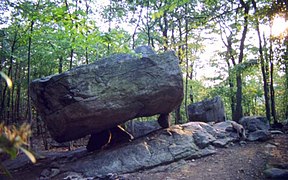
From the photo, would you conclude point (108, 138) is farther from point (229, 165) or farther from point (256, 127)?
point (256, 127)

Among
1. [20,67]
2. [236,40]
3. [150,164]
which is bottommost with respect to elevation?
[150,164]

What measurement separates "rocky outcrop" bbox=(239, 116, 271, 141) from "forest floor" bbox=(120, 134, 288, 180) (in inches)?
24.7

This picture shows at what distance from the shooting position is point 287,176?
225 inches

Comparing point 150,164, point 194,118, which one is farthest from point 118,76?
point 194,118

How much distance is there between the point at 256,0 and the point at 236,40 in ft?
18.0

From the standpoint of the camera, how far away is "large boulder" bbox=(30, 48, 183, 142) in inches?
311

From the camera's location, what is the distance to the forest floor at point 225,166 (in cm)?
675

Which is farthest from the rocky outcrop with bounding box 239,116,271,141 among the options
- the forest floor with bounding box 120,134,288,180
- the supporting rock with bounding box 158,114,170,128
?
the supporting rock with bounding box 158,114,170,128

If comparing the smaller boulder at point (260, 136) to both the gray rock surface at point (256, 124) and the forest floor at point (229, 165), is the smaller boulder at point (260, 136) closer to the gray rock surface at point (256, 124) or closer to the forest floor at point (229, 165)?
the forest floor at point (229, 165)

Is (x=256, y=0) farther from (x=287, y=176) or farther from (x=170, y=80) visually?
(x=287, y=176)

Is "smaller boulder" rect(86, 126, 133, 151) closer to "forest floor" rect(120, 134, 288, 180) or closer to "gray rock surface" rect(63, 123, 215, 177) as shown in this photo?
"gray rock surface" rect(63, 123, 215, 177)

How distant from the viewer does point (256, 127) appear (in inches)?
419

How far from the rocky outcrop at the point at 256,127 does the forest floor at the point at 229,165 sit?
2.06ft

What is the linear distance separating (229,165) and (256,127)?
13.5ft
